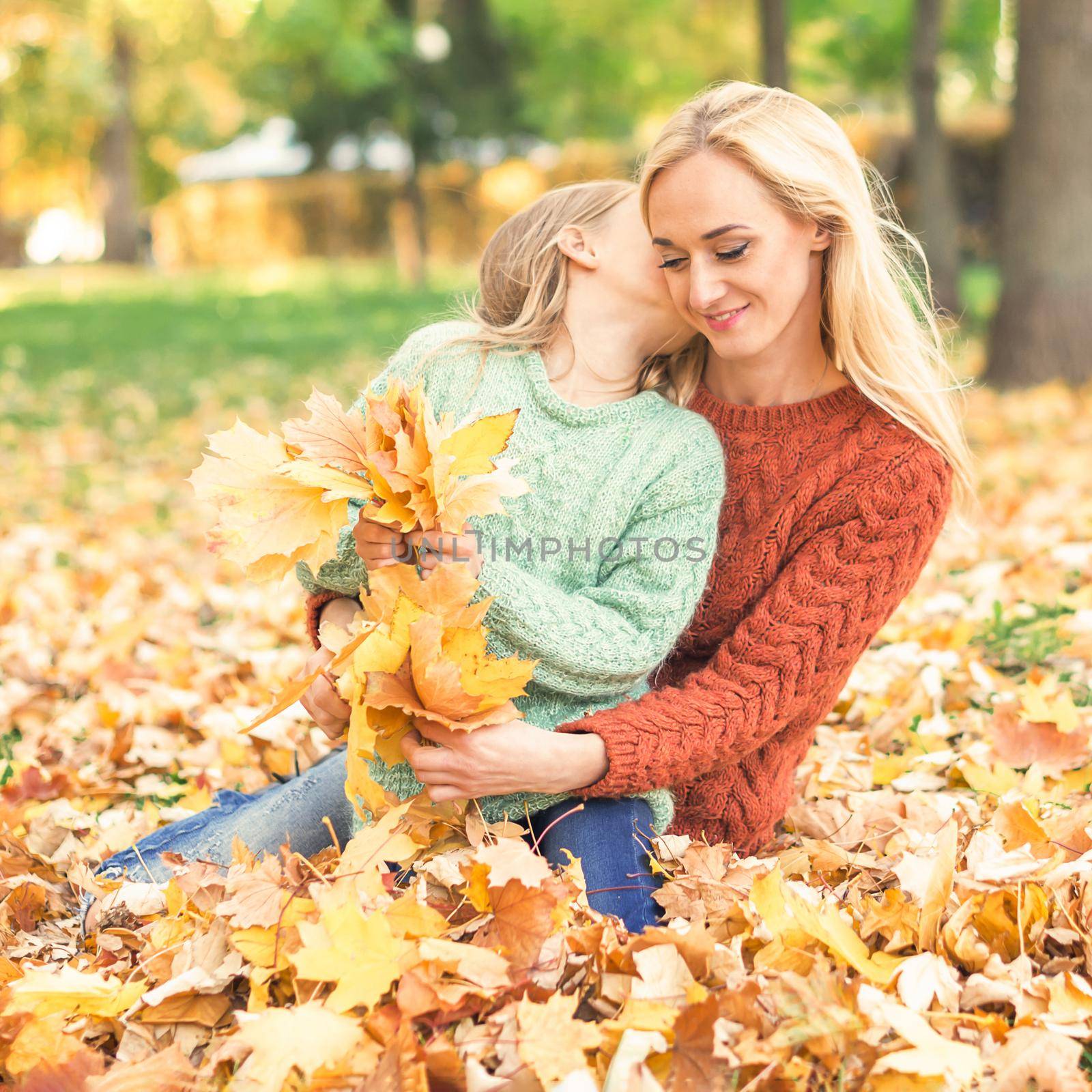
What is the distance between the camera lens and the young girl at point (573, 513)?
76.6 inches

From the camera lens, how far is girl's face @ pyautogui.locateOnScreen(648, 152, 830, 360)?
197 centimetres

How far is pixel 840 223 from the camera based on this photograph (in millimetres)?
2029

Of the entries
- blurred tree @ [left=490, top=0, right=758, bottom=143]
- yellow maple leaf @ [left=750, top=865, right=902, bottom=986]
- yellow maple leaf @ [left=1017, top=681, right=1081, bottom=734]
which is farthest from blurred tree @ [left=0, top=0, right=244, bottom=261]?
yellow maple leaf @ [left=750, top=865, right=902, bottom=986]

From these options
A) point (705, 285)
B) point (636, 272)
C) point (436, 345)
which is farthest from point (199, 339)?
point (705, 285)

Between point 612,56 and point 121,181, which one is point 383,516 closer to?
point 612,56

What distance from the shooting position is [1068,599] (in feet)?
11.6

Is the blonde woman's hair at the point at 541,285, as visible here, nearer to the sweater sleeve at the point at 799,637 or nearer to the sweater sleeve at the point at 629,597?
the sweater sleeve at the point at 629,597

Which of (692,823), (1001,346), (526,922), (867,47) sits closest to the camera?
(526,922)

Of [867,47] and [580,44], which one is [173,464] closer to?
[867,47]

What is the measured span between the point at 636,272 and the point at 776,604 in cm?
67

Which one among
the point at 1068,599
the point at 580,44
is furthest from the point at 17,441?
the point at 580,44

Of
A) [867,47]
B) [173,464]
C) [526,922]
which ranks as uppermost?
[867,47]

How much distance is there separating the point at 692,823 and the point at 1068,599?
1.92m

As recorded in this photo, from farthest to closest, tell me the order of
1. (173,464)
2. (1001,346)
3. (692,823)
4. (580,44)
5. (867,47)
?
(580,44) < (867,47) < (1001,346) < (173,464) < (692,823)
